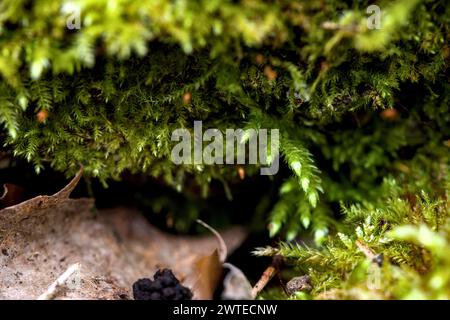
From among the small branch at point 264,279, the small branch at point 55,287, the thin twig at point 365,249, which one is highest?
the thin twig at point 365,249

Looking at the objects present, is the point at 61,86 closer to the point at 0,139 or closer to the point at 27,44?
the point at 27,44

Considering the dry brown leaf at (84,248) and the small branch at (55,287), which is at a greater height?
the small branch at (55,287)

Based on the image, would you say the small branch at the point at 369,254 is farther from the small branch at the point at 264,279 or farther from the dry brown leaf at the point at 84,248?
the dry brown leaf at the point at 84,248

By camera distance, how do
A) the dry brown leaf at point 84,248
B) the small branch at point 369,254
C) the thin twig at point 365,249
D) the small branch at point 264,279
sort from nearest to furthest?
the small branch at point 369,254
the thin twig at point 365,249
the dry brown leaf at point 84,248
the small branch at point 264,279

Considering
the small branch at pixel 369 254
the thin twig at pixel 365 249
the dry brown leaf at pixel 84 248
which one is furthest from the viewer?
the dry brown leaf at pixel 84 248

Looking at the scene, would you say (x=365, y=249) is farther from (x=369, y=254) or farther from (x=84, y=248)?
(x=84, y=248)

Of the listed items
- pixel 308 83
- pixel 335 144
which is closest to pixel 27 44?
pixel 308 83

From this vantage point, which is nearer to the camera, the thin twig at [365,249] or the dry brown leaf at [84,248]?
the thin twig at [365,249]

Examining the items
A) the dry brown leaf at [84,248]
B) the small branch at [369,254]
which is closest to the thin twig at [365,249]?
the small branch at [369,254]
